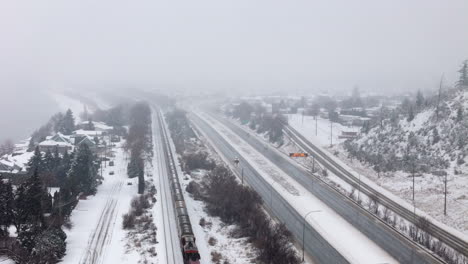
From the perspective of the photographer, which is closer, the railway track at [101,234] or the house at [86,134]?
the railway track at [101,234]

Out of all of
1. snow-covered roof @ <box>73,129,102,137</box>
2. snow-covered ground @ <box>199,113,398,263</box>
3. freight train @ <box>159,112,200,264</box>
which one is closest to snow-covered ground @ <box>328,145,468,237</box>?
snow-covered ground @ <box>199,113,398,263</box>

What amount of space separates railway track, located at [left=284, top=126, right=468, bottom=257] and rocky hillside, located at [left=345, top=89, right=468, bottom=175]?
18.6 feet

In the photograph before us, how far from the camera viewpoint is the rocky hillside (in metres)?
74.9

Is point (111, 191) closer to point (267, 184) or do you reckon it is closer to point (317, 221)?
point (267, 184)

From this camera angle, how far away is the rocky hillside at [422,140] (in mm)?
74875

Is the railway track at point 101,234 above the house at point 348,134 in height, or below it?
below

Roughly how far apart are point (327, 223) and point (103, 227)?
3095cm

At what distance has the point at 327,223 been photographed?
192ft

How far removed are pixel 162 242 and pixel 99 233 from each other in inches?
359

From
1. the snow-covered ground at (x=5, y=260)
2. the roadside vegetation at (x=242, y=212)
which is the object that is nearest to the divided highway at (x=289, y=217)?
the roadside vegetation at (x=242, y=212)

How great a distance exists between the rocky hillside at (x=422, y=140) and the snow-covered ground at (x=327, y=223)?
1757 cm

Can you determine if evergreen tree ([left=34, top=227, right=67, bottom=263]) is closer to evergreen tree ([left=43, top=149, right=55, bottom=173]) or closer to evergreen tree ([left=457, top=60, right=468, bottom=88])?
evergreen tree ([left=43, top=149, right=55, bottom=173])

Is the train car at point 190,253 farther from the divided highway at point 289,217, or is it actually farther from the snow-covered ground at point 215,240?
the divided highway at point 289,217

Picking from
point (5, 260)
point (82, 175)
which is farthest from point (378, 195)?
point (5, 260)
